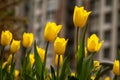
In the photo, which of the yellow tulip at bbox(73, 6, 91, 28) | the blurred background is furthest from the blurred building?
the yellow tulip at bbox(73, 6, 91, 28)

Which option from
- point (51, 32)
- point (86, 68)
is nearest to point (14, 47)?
point (51, 32)

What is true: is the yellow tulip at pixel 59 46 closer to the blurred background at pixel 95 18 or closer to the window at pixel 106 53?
the blurred background at pixel 95 18

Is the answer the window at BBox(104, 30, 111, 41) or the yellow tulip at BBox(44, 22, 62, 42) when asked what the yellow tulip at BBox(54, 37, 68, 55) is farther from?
the window at BBox(104, 30, 111, 41)

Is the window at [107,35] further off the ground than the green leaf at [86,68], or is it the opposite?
the green leaf at [86,68]

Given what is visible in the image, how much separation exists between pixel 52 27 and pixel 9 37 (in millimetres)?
162

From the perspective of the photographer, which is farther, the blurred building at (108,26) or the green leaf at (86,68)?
the blurred building at (108,26)

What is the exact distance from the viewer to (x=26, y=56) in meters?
1.58

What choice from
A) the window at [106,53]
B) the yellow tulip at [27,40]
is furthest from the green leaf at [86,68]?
the window at [106,53]

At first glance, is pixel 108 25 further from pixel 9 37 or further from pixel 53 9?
pixel 9 37

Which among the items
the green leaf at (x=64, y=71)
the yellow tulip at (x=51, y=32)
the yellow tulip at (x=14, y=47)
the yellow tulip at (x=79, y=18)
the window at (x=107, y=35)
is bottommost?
the window at (x=107, y=35)

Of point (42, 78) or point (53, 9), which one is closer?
point (42, 78)

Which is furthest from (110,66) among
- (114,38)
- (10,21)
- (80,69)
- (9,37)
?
(114,38)

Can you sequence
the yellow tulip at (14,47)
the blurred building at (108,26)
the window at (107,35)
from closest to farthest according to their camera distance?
the yellow tulip at (14,47)
the blurred building at (108,26)
the window at (107,35)

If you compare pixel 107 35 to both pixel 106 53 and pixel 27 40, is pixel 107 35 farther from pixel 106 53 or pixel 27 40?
pixel 27 40
